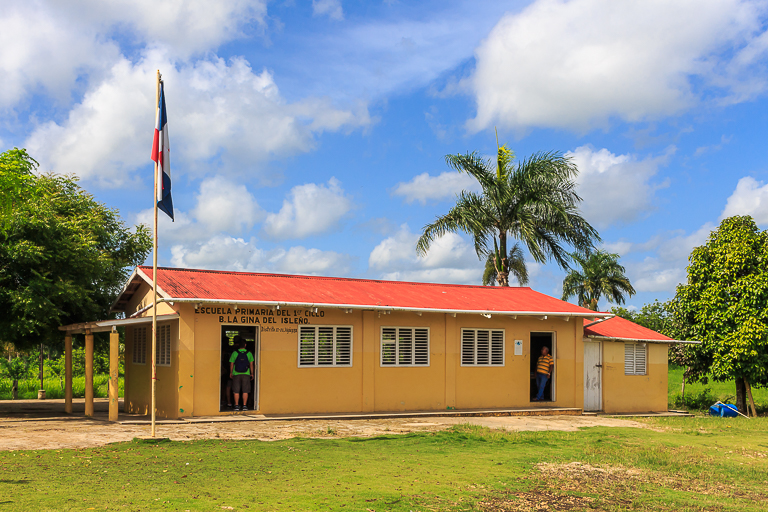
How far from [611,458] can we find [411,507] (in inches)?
193

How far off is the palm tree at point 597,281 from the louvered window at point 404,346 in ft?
69.0

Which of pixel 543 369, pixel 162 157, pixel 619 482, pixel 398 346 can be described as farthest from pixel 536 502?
pixel 543 369

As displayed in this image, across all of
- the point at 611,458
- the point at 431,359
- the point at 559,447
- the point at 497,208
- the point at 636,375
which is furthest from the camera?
the point at 497,208

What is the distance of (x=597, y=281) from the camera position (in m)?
36.8

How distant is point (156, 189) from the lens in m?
12.4

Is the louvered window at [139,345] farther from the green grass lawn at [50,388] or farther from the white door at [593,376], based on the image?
the white door at [593,376]

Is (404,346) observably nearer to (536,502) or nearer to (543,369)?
(543,369)

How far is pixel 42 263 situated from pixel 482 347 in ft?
38.5

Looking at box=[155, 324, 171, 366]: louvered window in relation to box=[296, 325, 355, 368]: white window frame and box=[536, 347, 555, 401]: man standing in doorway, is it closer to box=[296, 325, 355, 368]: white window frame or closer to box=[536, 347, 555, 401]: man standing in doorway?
box=[296, 325, 355, 368]: white window frame

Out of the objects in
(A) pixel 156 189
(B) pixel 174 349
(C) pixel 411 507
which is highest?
(A) pixel 156 189

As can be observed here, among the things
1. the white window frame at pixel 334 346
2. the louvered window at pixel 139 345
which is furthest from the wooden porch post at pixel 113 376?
the white window frame at pixel 334 346

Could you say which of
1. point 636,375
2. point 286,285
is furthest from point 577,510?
point 636,375

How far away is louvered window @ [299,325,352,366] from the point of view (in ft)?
53.3

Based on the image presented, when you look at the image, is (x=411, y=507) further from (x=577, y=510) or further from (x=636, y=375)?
(x=636, y=375)
